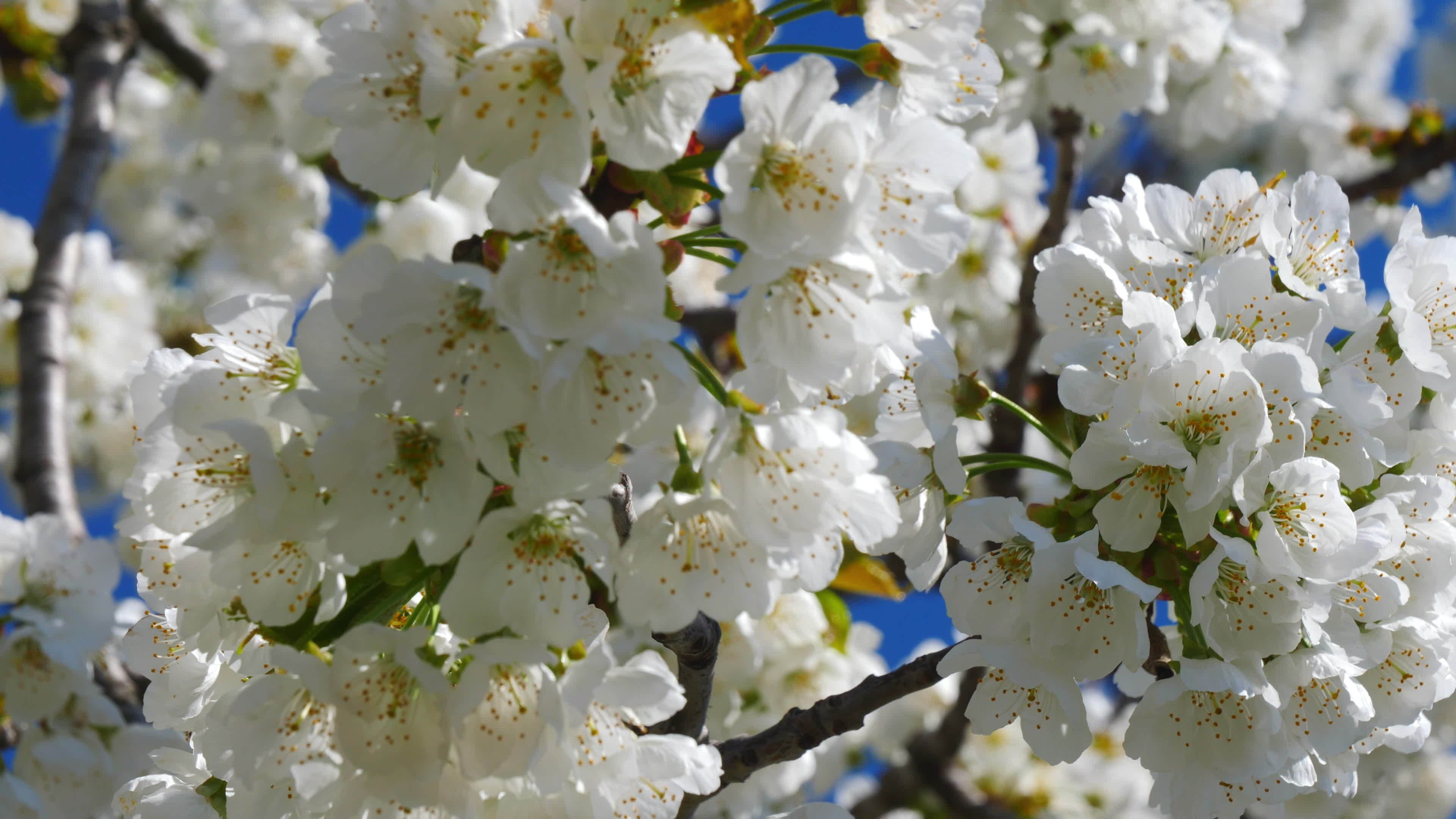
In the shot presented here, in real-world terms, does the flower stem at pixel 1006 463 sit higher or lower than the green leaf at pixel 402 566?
lower

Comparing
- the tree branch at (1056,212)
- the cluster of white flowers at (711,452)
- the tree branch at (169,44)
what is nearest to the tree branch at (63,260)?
the tree branch at (169,44)

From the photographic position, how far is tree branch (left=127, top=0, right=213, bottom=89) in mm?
4395

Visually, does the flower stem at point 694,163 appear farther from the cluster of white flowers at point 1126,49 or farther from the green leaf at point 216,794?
the cluster of white flowers at point 1126,49

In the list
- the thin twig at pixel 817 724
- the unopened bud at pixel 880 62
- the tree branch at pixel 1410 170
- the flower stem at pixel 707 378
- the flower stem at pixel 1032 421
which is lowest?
the tree branch at pixel 1410 170

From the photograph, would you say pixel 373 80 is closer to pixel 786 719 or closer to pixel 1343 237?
pixel 786 719

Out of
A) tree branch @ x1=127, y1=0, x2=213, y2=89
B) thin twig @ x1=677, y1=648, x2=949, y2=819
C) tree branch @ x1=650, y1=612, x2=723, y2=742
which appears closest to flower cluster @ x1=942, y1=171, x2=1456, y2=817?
thin twig @ x1=677, y1=648, x2=949, y2=819

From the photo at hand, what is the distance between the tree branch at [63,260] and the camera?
3.30 metres

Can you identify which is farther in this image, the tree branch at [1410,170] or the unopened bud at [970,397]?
the tree branch at [1410,170]

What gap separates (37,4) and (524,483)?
15.9ft

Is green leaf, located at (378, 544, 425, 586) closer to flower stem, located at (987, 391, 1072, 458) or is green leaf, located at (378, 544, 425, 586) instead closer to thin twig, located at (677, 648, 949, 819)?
thin twig, located at (677, 648, 949, 819)

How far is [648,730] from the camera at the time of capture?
1.82 metres

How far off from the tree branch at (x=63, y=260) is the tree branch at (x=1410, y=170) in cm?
417

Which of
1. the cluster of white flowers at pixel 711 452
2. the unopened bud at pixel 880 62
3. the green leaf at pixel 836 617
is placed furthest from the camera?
the green leaf at pixel 836 617

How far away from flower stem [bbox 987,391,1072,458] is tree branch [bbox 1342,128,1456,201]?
2.94m
